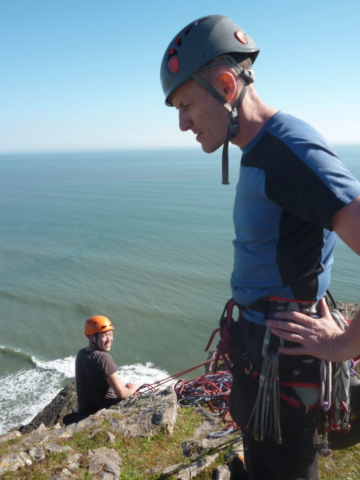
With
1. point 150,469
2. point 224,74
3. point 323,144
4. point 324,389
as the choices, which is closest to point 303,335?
point 324,389

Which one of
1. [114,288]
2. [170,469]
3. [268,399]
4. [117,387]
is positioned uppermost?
[268,399]

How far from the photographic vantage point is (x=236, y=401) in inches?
105

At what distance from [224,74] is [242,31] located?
42 cm

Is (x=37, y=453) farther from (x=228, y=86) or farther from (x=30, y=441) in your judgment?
(x=228, y=86)

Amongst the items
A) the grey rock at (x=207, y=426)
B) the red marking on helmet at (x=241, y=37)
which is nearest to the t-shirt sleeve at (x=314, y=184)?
the red marking on helmet at (x=241, y=37)

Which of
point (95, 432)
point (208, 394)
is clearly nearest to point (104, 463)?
point (95, 432)

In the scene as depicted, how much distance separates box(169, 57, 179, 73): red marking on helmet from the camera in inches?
93.2

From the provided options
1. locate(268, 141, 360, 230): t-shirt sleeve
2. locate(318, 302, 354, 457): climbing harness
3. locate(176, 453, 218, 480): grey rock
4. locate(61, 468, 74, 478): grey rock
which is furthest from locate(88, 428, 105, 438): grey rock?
locate(268, 141, 360, 230): t-shirt sleeve

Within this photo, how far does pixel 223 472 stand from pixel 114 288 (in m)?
21.7

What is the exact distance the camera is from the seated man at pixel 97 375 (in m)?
6.60

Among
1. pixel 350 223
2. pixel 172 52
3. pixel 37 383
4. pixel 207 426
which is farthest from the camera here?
pixel 37 383

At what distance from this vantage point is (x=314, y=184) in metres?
1.75

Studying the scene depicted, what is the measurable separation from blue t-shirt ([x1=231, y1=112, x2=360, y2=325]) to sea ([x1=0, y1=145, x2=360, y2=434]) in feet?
46.6

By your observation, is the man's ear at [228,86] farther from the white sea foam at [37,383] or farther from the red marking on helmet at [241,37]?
the white sea foam at [37,383]
